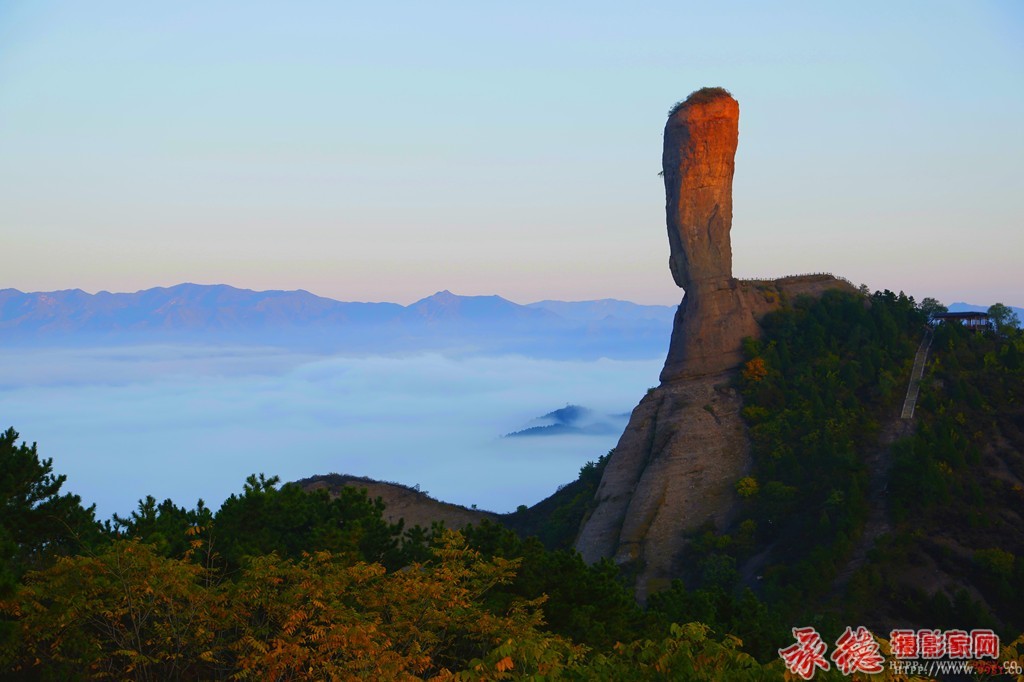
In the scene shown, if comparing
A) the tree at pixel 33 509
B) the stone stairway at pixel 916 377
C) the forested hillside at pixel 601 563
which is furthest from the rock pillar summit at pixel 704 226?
the tree at pixel 33 509

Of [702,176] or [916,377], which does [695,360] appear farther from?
[916,377]

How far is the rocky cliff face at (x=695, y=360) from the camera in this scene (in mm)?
60156

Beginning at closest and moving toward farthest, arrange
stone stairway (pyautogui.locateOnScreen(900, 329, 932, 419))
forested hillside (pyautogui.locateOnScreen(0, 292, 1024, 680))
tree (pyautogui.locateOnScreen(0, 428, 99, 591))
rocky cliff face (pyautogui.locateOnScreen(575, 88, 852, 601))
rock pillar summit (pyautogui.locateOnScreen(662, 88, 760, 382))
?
forested hillside (pyautogui.locateOnScreen(0, 292, 1024, 680)) < tree (pyautogui.locateOnScreen(0, 428, 99, 591)) < rocky cliff face (pyautogui.locateOnScreen(575, 88, 852, 601)) < stone stairway (pyautogui.locateOnScreen(900, 329, 932, 419)) < rock pillar summit (pyautogui.locateOnScreen(662, 88, 760, 382))

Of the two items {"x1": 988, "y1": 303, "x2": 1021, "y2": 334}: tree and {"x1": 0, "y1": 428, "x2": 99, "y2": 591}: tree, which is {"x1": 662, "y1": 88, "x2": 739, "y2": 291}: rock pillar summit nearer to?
{"x1": 988, "y1": 303, "x2": 1021, "y2": 334}: tree

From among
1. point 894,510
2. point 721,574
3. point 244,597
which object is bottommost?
point 721,574

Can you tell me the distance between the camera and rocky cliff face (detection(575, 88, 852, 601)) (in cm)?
6016

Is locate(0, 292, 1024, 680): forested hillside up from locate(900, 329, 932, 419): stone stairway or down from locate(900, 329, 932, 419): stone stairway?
Answer: down

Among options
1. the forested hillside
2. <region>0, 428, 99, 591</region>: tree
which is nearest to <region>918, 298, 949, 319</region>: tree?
the forested hillside

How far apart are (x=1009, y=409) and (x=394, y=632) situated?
47530 millimetres

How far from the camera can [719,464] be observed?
60594mm

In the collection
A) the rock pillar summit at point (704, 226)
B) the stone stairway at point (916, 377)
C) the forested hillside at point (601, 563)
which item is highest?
the rock pillar summit at point (704, 226)

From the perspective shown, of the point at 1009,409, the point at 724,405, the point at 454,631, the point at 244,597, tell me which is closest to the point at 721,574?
the point at 724,405

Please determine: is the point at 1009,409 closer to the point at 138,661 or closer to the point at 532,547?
the point at 532,547

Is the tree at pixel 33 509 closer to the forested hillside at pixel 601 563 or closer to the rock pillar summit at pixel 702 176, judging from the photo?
the forested hillside at pixel 601 563
